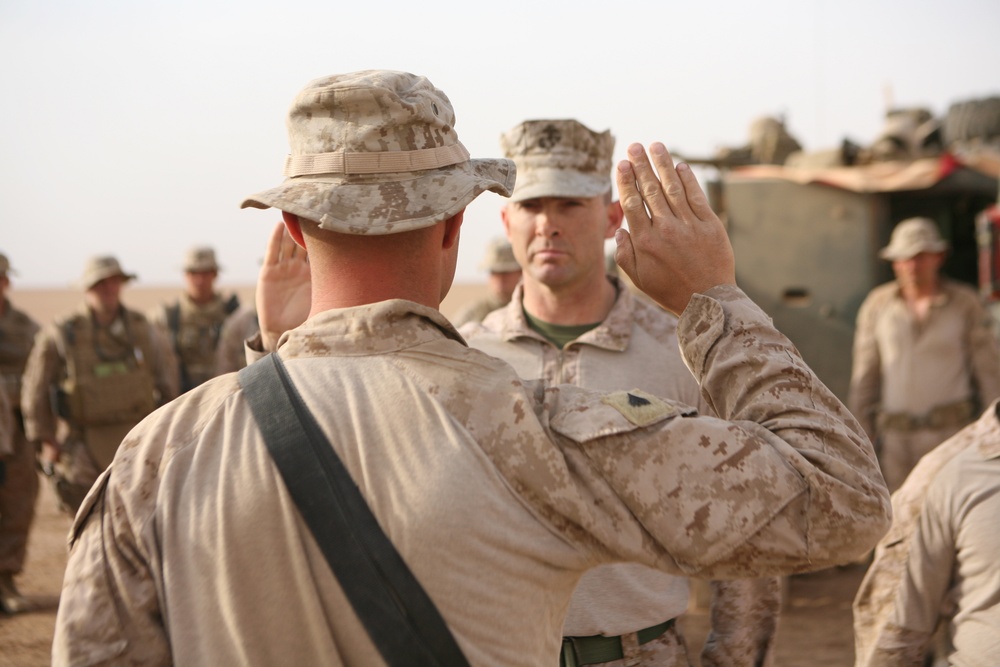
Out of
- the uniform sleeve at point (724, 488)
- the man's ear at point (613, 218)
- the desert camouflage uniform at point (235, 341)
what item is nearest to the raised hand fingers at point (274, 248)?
the uniform sleeve at point (724, 488)

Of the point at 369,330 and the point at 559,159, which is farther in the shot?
the point at 559,159

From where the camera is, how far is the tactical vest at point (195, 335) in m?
10.2

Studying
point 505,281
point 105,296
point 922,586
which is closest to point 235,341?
point 105,296

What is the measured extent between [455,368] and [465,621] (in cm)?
38

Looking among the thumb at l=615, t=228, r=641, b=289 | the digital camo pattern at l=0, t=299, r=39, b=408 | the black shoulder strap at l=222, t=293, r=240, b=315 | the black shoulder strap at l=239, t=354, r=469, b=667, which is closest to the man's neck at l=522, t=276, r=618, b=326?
the thumb at l=615, t=228, r=641, b=289

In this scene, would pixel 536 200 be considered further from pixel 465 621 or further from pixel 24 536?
pixel 24 536

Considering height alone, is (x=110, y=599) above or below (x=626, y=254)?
below

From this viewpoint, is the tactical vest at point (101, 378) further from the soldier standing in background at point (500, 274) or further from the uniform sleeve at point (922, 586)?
the uniform sleeve at point (922, 586)

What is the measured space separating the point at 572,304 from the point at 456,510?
2.16 metres

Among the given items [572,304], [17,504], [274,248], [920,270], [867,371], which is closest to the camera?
[274,248]

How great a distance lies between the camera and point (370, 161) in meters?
1.71

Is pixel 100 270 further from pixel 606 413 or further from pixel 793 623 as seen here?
pixel 606 413

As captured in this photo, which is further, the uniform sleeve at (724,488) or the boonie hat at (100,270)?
the boonie hat at (100,270)

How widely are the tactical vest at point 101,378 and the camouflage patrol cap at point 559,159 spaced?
517 centimetres
